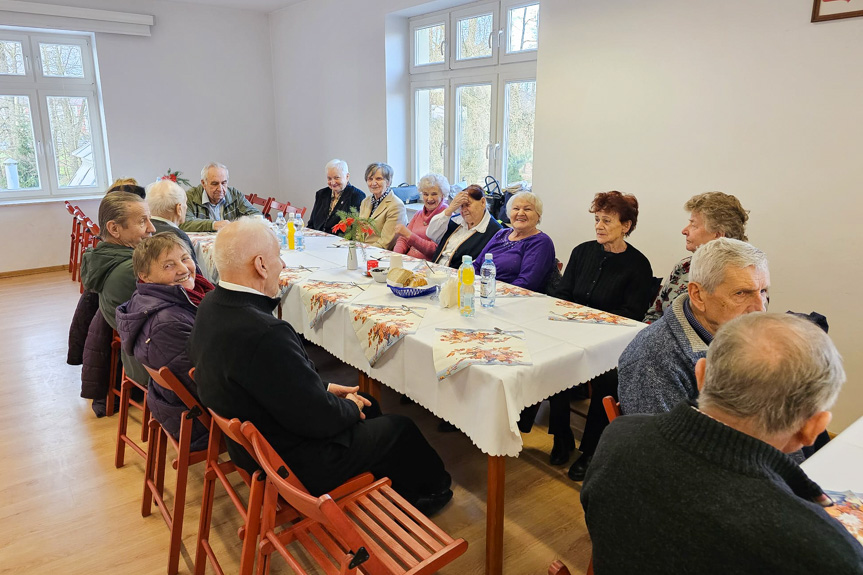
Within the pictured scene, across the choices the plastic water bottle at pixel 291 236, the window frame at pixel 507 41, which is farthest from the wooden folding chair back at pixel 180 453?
the window frame at pixel 507 41

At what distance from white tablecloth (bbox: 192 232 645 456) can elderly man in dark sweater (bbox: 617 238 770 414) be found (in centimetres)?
32

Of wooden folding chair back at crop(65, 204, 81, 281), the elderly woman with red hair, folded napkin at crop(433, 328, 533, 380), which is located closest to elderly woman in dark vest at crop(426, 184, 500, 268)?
the elderly woman with red hair

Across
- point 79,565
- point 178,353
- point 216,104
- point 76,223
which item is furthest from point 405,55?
point 79,565

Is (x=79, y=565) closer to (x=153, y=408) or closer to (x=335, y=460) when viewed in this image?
(x=153, y=408)

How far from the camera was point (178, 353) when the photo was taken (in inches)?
78.0

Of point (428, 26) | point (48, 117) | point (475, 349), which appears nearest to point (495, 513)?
point (475, 349)

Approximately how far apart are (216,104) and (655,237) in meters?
5.59

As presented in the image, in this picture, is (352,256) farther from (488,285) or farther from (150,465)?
(150,465)

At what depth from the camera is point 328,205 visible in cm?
498

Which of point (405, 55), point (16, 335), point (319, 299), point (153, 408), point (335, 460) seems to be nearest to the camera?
point (335, 460)

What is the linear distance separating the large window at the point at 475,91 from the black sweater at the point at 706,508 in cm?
392

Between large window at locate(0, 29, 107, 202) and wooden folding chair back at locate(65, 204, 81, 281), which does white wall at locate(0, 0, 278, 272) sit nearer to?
large window at locate(0, 29, 107, 202)

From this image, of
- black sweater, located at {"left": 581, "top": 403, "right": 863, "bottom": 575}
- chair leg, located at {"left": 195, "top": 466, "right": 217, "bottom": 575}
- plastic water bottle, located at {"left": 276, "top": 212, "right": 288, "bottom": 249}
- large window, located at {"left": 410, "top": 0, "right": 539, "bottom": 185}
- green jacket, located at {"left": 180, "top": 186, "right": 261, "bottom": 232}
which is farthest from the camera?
large window, located at {"left": 410, "top": 0, "right": 539, "bottom": 185}

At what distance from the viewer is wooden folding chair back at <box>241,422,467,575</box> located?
1.34m
